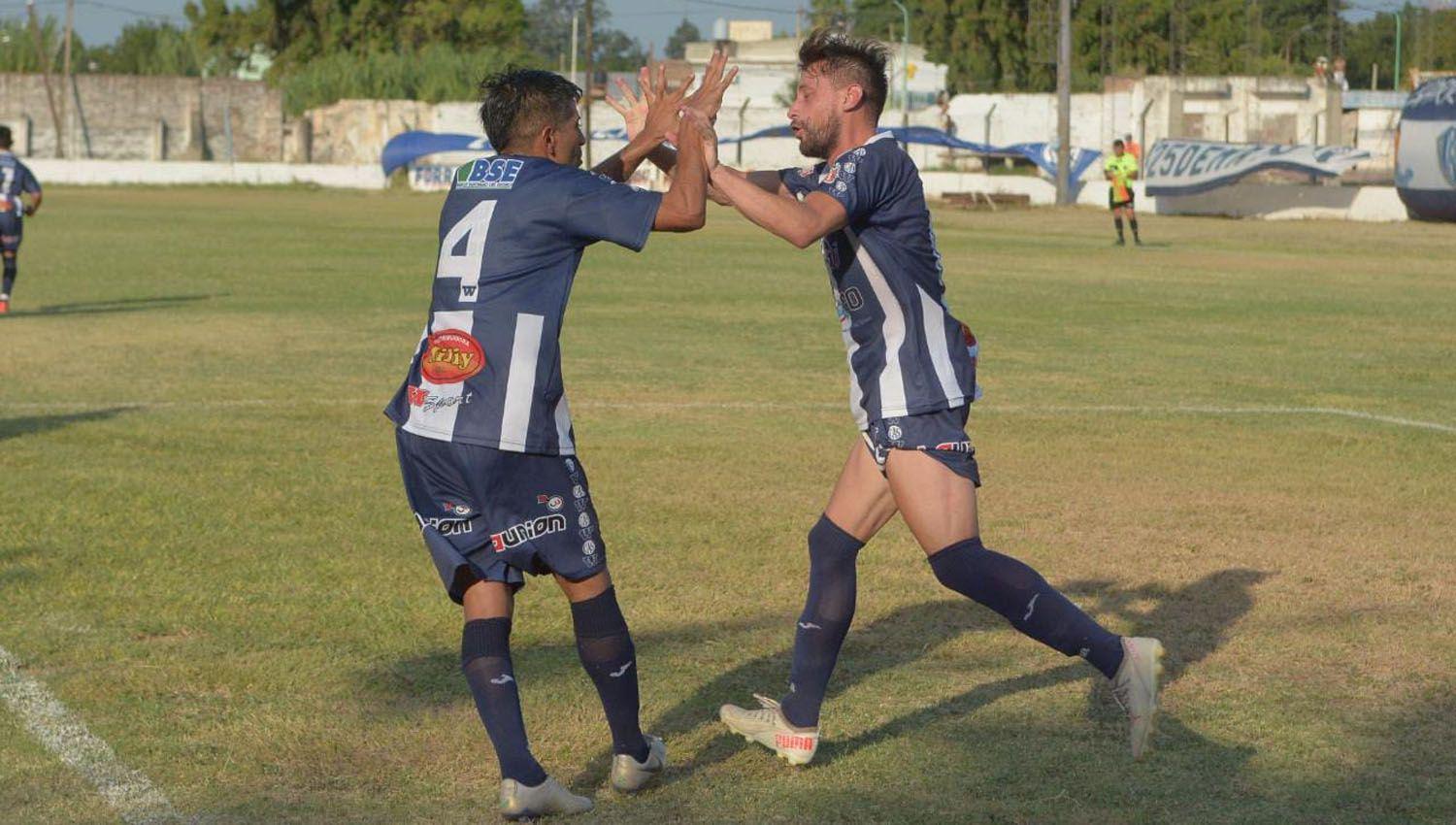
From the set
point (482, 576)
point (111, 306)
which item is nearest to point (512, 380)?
point (482, 576)

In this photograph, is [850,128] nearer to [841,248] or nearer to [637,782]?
[841,248]

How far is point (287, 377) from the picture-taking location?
48.2ft

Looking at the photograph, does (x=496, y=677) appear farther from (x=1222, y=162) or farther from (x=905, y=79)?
(x=905, y=79)

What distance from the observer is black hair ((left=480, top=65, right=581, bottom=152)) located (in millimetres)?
4781

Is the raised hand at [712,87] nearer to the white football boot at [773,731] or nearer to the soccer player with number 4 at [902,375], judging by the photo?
the soccer player with number 4 at [902,375]

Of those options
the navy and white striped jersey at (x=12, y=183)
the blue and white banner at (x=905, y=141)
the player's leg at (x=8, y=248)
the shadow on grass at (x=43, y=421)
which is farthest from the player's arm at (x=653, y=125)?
the blue and white banner at (x=905, y=141)

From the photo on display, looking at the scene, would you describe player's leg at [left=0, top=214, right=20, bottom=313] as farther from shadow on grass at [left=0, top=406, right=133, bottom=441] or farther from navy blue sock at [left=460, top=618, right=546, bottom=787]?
navy blue sock at [left=460, top=618, right=546, bottom=787]

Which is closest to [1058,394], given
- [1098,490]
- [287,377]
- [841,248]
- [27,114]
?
[1098,490]

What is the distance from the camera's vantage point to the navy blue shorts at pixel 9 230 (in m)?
20.7

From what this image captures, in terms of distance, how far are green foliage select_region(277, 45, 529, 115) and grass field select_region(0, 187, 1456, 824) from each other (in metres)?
73.8

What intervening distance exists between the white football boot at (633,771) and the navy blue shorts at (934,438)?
1040 mm

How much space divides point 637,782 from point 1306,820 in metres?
1.75

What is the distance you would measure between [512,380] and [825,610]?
4.12 ft

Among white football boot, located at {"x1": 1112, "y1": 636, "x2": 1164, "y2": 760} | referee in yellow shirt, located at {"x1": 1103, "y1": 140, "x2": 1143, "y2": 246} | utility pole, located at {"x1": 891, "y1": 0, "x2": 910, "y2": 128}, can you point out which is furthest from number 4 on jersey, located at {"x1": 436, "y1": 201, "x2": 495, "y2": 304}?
utility pole, located at {"x1": 891, "y1": 0, "x2": 910, "y2": 128}
